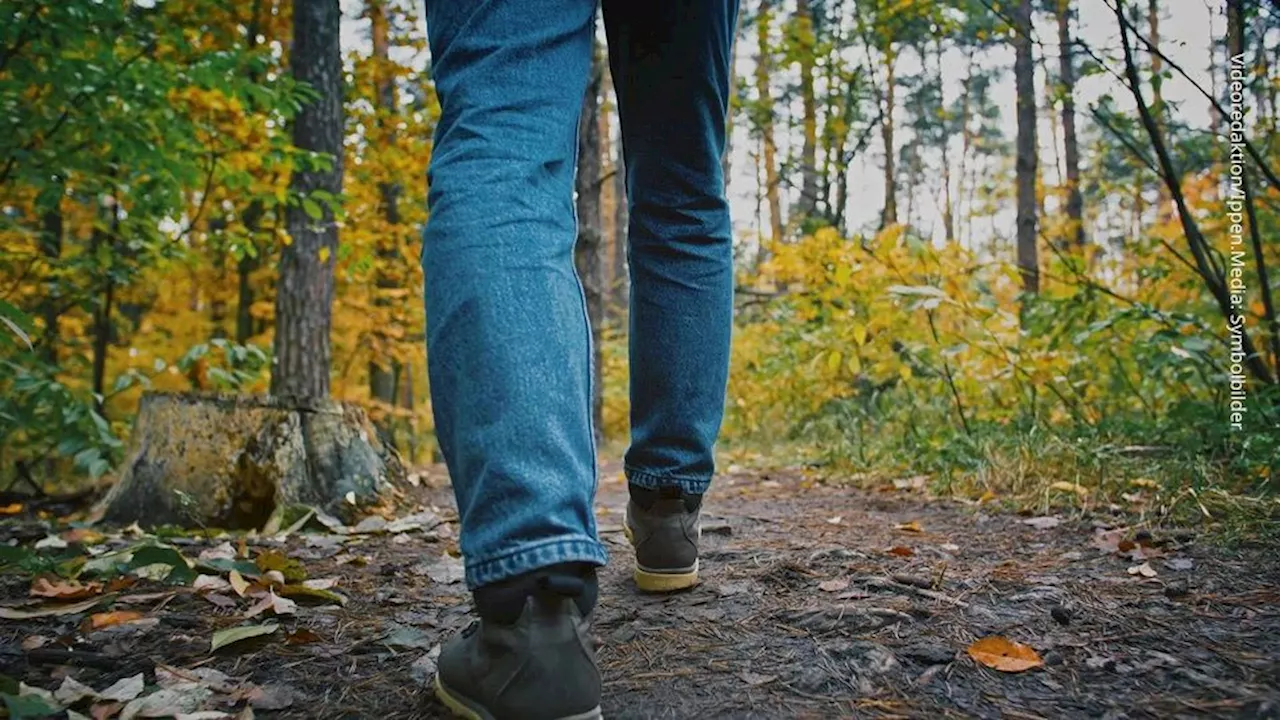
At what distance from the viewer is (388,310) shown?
738cm

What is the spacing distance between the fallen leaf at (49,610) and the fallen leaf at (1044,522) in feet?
7.14

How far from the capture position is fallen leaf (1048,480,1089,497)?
93.4 inches

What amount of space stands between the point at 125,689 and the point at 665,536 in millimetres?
873

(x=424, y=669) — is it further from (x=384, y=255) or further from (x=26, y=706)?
(x=384, y=255)

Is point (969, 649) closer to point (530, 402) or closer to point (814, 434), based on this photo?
point (530, 402)

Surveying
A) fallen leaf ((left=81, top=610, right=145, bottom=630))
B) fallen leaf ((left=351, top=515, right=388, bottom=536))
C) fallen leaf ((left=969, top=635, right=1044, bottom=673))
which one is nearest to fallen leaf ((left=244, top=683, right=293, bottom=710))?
fallen leaf ((left=81, top=610, right=145, bottom=630))

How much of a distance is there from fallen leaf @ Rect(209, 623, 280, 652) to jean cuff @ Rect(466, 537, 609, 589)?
564 millimetres

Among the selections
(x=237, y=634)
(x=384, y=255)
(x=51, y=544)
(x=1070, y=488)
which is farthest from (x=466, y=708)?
(x=384, y=255)

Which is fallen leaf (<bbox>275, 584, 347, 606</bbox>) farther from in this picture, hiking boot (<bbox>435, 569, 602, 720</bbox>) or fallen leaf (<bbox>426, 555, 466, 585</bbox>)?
hiking boot (<bbox>435, 569, 602, 720</bbox>)

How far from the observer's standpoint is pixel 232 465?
274 centimetres

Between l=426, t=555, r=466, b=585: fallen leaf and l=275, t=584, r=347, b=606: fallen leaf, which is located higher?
l=275, t=584, r=347, b=606: fallen leaf

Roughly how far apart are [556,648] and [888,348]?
3.34 metres

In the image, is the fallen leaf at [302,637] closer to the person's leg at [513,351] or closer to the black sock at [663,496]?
the person's leg at [513,351]

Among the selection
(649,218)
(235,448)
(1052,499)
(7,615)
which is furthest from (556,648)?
(235,448)
